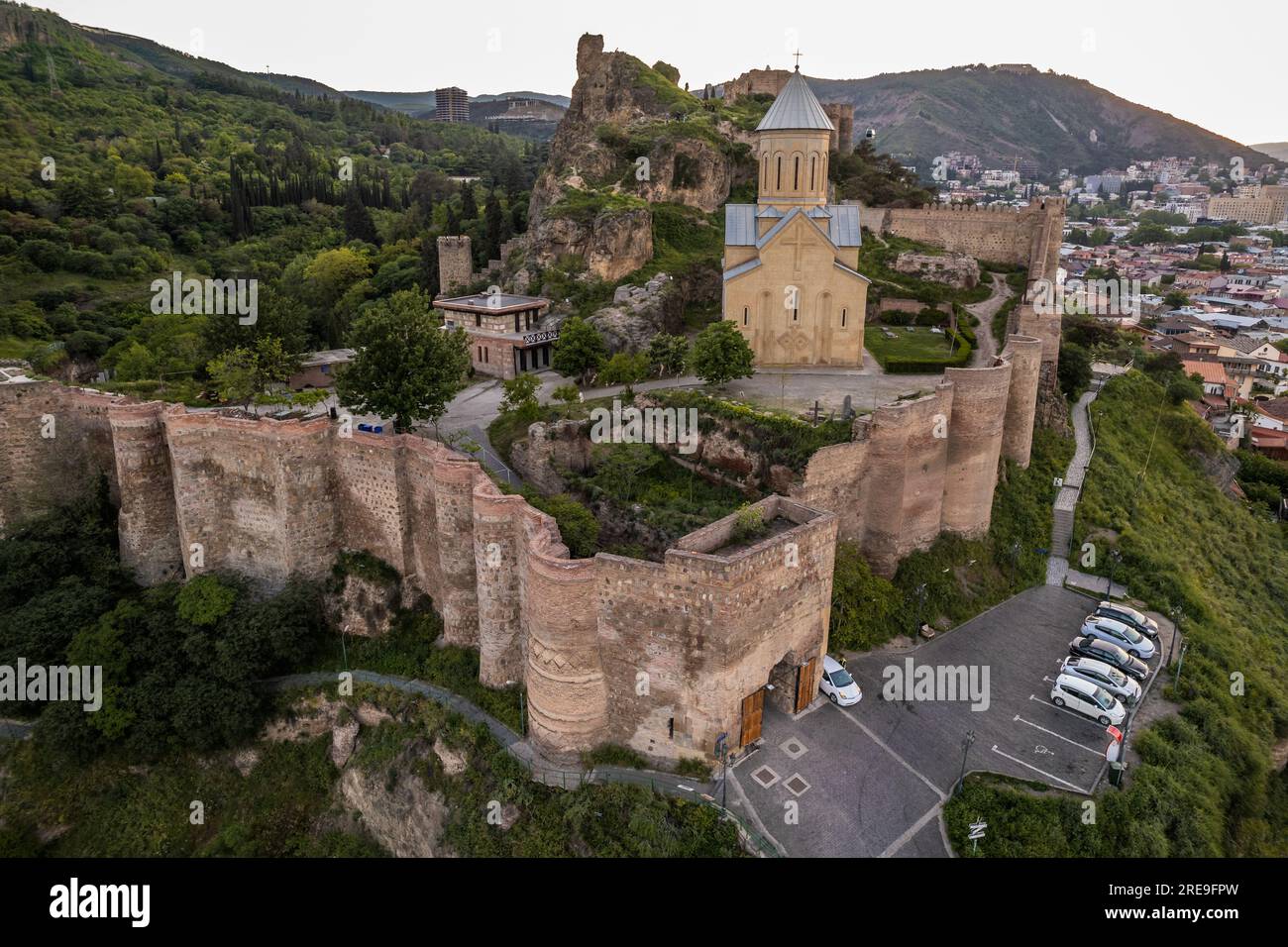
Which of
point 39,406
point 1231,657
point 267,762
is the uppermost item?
point 39,406

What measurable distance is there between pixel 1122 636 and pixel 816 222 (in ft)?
67.4

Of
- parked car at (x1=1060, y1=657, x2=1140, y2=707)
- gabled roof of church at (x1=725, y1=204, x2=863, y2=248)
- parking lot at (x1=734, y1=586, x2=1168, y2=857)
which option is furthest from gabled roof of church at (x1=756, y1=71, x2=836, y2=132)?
parked car at (x1=1060, y1=657, x2=1140, y2=707)

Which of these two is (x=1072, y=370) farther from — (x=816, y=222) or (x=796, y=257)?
(x=796, y=257)

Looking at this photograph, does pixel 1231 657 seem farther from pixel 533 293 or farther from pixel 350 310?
pixel 350 310

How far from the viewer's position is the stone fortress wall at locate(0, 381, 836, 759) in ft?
54.5

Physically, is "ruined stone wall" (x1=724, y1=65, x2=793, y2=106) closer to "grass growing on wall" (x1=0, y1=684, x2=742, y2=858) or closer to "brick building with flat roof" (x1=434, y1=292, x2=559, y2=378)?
"brick building with flat roof" (x1=434, y1=292, x2=559, y2=378)

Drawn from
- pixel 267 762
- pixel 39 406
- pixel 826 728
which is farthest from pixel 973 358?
pixel 39 406

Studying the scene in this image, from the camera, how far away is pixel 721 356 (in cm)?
2952

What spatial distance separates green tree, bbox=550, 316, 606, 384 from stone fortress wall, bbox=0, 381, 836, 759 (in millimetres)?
13697

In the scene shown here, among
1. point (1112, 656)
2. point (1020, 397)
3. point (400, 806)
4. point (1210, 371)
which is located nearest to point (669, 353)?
point (1020, 397)

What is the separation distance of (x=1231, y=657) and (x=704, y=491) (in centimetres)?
1654

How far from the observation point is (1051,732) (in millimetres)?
19219

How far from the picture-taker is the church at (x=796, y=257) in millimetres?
33375

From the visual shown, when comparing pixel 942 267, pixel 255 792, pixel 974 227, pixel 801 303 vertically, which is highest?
pixel 974 227
